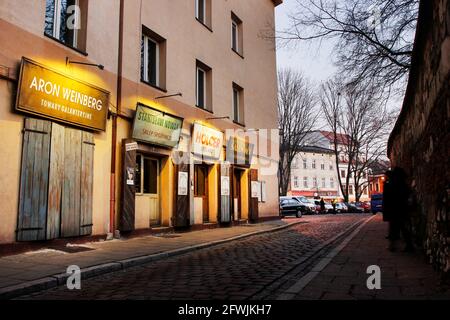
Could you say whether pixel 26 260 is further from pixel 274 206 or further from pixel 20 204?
pixel 274 206

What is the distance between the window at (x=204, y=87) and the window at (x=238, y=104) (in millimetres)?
2861

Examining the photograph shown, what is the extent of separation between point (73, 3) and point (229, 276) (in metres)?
8.12

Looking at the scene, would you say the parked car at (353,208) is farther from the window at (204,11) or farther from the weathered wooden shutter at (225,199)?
the window at (204,11)


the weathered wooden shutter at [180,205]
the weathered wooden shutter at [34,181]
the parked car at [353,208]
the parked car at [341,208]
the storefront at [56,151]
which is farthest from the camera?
the parked car at [353,208]

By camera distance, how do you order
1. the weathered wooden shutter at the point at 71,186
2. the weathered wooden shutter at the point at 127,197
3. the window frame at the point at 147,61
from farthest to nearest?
the window frame at the point at 147,61 → the weathered wooden shutter at the point at 127,197 → the weathered wooden shutter at the point at 71,186

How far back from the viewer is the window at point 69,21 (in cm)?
1019

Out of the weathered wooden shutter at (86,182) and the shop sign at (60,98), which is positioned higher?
the shop sign at (60,98)

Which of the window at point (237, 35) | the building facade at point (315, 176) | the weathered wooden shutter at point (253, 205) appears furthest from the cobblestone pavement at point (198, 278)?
the building facade at point (315, 176)

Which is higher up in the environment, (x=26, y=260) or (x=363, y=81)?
(x=363, y=81)

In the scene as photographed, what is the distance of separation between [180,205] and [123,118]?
3650mm

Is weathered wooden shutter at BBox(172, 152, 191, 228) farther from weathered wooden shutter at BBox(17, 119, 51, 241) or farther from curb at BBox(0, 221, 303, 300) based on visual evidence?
weathered wooden shutter at BBox(17, 119, 51, 241)

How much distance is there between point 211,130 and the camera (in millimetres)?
16328

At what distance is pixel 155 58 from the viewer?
14000 mm

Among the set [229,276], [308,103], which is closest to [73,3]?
[229,276]
